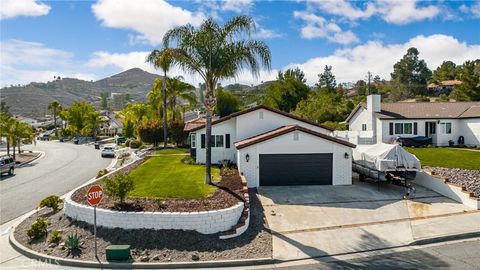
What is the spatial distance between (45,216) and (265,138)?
11.8 m

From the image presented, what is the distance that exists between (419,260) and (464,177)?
11579 millimetres

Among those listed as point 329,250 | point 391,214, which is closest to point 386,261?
point 329,250

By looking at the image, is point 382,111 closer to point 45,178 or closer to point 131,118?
point 45,178

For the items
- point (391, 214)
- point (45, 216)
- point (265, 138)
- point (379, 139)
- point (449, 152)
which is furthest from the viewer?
point (379, 139)

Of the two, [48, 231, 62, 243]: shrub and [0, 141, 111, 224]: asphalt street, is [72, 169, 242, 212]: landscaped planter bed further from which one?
[0, 141, 111, 224]: asphalt street

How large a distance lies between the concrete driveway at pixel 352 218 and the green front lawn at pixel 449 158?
572cm

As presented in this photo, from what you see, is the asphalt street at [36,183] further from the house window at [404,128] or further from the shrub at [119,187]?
the house window at [404,128]

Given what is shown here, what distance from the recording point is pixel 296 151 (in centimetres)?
2094

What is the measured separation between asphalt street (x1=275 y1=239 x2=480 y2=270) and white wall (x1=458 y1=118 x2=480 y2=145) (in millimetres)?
25356

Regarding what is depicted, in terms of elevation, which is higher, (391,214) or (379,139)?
(379,139)

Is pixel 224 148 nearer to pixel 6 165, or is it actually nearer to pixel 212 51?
pixel 212 51

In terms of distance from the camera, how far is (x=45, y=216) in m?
16.9

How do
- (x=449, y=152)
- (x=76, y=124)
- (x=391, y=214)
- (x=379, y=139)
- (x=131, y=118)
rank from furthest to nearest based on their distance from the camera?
(x=76, y=124) < (x=131, y=118) < (x=379, y=139) < (x=449, y=152) < (x=391, y=214)

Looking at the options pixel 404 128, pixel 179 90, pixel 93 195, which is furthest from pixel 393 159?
pixel 179 90
